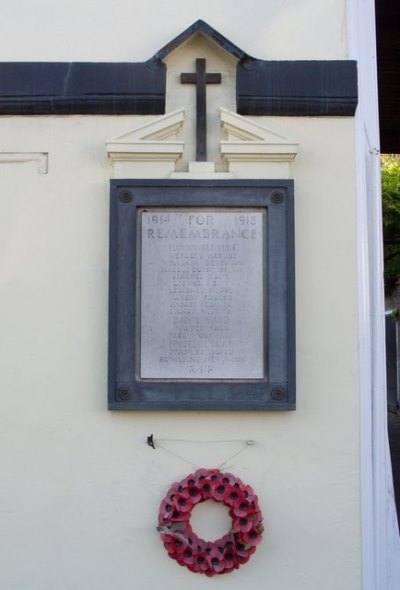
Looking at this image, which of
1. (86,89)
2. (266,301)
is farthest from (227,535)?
(86,89)

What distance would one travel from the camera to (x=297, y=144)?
3.57 m

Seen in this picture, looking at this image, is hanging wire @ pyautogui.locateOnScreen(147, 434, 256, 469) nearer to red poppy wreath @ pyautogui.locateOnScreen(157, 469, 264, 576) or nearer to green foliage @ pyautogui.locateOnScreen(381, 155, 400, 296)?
red poppy wreath @ pyautogui.locateOnScreen(157, 469, 264, 576)

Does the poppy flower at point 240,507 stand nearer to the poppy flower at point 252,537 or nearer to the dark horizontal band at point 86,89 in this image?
the poppy flower at point 252,537

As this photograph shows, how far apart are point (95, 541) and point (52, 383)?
812 millimetres

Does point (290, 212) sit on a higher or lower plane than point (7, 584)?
Answer: higher

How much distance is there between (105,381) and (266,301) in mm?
909

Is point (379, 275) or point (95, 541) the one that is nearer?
point (95, 541)

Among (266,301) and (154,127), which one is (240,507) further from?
(154,127)

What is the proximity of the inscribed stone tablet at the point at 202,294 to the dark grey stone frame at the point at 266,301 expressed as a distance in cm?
5

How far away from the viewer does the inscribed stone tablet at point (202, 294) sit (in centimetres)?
352

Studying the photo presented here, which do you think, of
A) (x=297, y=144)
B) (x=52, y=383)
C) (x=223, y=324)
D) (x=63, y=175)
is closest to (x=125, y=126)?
(x=63, y=175)

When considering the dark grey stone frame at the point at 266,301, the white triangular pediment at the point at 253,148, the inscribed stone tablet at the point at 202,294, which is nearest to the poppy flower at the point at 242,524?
the dark grey stone frame at the point at 266,301

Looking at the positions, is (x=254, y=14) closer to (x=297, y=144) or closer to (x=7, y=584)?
(x=297, y=144)

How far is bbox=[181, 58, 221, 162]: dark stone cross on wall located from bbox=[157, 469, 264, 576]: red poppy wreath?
166 centimetres
